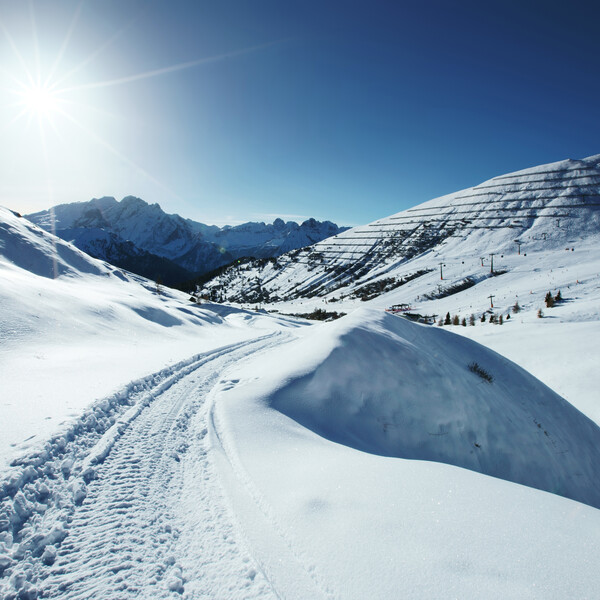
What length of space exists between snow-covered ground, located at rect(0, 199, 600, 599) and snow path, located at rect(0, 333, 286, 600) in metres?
0.02

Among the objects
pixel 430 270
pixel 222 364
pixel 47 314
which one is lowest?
pixel 222 364

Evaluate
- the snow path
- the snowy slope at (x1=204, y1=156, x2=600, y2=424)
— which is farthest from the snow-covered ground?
the snowy slope at (x1=204, y1=156, x2=600, y2=424)

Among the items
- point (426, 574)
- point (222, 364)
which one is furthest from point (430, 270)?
point (426, 574)

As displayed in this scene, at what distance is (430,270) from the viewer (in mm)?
81375

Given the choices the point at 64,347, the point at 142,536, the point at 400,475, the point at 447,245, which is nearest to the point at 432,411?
the point at 400,475

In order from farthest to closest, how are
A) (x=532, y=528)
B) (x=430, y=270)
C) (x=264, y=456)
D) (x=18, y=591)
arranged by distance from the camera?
(x=430, y=270)
(x=264, y=456)
(x=532, y=528)
(x=18, y=591)

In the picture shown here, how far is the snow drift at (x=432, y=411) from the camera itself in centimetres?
664

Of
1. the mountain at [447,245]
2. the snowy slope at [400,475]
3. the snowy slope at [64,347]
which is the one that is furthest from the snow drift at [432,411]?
the mountain at [447,245]

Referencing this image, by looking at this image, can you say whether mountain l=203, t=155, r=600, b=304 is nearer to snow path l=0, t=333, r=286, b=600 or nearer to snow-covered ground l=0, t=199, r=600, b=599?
snow-covered ground l=0, t=199, r=600, b=599

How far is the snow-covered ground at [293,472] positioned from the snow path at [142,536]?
0.02 meters

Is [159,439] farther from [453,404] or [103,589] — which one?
[453,404]

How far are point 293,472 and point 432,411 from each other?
488cm

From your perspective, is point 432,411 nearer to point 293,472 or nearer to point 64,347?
point 293,472

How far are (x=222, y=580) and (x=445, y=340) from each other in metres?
11.3
